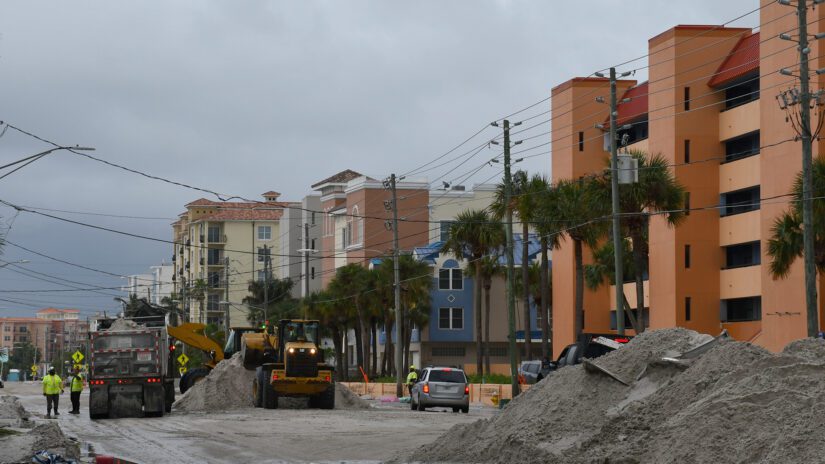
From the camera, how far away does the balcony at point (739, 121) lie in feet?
203

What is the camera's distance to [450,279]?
95000mm

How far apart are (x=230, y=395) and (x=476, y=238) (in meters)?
32.1

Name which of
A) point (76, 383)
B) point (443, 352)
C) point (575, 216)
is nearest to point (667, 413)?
point (76, 383)

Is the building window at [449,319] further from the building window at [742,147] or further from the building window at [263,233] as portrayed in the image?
the building window at [263,233]

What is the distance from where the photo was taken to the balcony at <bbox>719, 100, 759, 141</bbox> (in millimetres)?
61781

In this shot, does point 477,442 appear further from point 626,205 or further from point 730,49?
point 730,49

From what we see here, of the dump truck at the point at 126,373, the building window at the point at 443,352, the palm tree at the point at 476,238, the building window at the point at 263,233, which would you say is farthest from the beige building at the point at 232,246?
the dump truck at the point at 126,373

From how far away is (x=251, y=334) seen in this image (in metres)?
48.9

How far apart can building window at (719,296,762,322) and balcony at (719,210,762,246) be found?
304 centimetres

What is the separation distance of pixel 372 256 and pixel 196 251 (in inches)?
2136

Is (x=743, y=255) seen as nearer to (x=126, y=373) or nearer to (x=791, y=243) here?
(x=791, y=243)

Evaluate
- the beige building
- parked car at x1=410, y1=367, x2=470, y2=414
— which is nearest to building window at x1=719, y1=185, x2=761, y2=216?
parked car at x1=410, y1=367, x2=470, y2=414

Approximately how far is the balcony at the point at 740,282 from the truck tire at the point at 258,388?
1086 inches

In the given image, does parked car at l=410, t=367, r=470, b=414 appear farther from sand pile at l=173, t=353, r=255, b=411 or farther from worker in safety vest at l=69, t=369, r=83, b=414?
worker in safety vest at l=69, t=369, r=83, b=414
